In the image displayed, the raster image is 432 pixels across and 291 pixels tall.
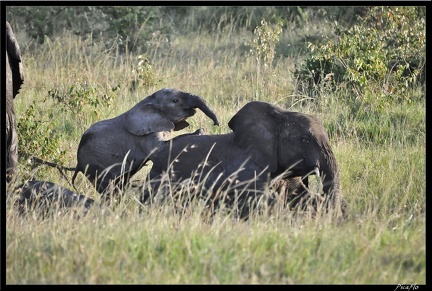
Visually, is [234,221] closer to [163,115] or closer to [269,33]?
[163,115]

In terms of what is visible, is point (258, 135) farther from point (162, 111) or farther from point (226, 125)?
point (226, 125)

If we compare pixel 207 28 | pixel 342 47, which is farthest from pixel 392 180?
pixel 207 28

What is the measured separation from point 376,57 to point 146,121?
3.33 metres

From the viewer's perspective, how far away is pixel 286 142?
799 centimetres

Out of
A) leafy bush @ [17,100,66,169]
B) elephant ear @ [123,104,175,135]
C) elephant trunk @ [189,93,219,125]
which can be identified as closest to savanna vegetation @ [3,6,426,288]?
leafy bush @ [17,100,66,169]

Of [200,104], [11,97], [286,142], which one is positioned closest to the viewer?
[11,97]

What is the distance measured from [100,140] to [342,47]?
11.8ft

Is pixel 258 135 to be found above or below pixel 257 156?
above

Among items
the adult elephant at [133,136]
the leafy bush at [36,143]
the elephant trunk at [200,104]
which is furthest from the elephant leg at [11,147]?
the elephant trunk at [200,104]

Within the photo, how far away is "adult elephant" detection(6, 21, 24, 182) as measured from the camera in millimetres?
7664

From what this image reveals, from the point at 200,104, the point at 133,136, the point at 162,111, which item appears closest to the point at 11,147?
the point at 133,136

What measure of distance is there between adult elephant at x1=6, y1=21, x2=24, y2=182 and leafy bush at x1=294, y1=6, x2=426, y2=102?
3.53 metres

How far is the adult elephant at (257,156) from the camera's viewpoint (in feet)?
25.6

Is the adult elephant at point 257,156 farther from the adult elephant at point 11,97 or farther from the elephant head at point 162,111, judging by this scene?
the adult elephant at point 11,97
